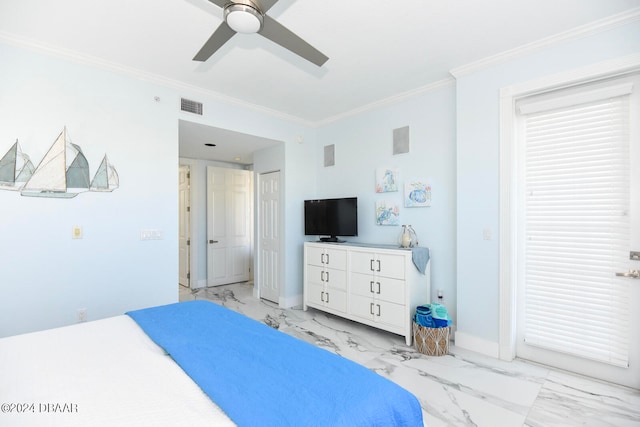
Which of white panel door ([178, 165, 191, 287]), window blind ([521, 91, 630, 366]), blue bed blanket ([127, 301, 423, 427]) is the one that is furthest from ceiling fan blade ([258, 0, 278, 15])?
white panel door ([178, 165, 191, 287])

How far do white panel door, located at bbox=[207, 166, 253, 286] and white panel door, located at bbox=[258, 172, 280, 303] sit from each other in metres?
1.20

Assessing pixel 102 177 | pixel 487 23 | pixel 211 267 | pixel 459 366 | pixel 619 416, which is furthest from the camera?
pixel 211 267

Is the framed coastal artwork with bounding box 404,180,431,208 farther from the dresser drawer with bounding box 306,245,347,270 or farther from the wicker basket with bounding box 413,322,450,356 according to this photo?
the wicker basket with bounding box 413,322,450,356

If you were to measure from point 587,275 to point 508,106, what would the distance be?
5.07ft

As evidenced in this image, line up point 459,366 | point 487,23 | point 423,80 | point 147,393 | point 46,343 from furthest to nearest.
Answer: point 423,80
point 459,366
point 487,23
point 46,343
point 147,393

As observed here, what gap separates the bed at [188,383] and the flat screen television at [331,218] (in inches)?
93.4

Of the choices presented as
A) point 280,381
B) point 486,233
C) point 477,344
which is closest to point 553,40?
point 486,233

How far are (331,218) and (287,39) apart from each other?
2.55m

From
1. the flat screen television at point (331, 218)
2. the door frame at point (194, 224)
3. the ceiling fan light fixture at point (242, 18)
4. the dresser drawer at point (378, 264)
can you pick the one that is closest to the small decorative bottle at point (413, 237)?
the dresser drawer at point (378, 264)

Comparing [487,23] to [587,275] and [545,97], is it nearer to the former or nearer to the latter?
[545,97]

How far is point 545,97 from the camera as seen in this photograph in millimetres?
2623

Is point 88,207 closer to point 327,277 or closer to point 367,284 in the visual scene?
point 327,277

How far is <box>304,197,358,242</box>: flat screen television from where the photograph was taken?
12.8ft

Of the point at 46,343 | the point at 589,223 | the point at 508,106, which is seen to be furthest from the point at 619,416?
the point at 46,343
